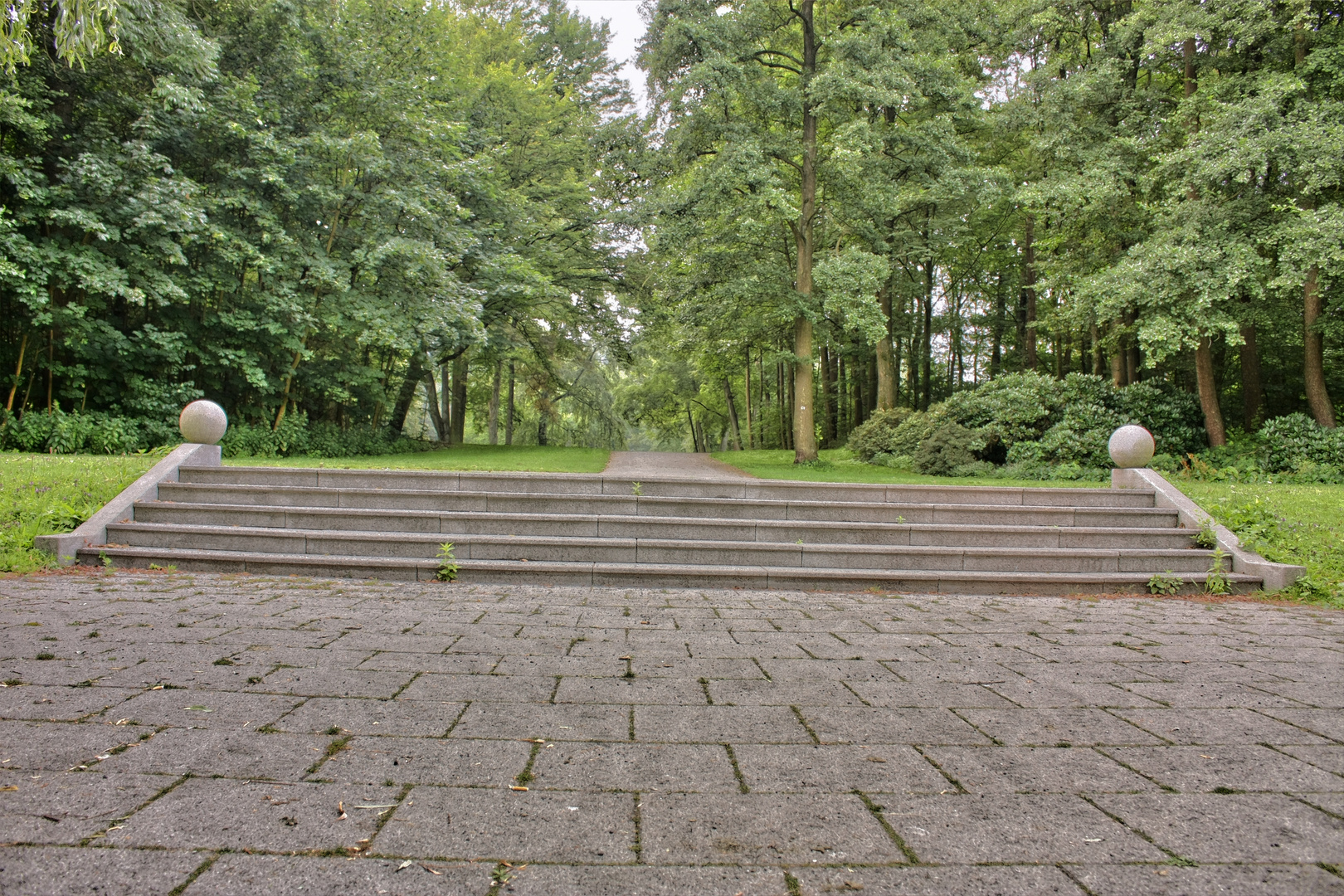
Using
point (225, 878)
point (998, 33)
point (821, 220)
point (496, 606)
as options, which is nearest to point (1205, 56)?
point (998, 33)

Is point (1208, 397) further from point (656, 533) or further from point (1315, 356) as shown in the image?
point (656, 533)

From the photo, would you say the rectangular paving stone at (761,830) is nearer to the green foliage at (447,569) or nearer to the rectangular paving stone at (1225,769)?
the rectangular paving stone at (1225,769)

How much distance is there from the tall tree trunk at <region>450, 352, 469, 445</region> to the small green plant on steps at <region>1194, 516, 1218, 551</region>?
18.6m

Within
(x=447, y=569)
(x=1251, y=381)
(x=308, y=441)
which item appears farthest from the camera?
(x=1251, y=381)

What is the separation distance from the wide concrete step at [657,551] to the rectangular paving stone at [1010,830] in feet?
12.9

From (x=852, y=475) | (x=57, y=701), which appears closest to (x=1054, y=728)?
(x=57, y=701)

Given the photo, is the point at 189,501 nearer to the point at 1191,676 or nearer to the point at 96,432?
the point at 96,432

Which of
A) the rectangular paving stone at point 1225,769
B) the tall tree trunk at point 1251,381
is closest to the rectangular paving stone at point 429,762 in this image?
the rectangular paving stone at point 1225,769

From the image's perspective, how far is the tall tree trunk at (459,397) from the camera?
20.9m

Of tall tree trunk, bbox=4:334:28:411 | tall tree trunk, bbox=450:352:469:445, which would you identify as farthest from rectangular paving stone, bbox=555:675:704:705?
tall tree trunk, bbox=450:352:469:445

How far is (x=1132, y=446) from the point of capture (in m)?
7.43

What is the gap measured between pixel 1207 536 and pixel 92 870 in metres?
8.22

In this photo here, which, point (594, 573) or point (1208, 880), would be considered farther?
point (594, 573)

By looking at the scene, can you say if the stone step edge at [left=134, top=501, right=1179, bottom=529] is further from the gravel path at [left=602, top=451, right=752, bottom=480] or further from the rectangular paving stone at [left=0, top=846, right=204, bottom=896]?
the rectangular paving stone at [left=0, top=846, right=204, bottom=896]
